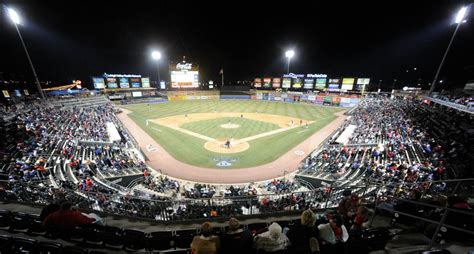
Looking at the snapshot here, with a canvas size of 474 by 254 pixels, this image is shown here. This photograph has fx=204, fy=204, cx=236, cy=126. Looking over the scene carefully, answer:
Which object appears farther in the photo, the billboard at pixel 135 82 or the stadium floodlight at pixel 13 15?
the billboard at pixel 135 82

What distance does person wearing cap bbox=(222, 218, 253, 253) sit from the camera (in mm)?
3900

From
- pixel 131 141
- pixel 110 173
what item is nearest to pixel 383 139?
pixel 110 173

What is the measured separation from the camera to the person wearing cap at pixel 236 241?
390cm

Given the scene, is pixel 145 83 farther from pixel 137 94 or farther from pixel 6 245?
pixel 6 245

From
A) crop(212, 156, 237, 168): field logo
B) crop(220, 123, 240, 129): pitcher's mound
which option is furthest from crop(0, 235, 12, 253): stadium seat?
crop(220, 123, 240, 129): pitcher's mound

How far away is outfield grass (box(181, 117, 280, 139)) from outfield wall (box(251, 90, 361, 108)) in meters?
31.3

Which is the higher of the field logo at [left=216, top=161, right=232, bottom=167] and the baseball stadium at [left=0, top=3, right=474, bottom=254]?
the baseball stadium at [left=0, top=3, right=474, bottom=254]

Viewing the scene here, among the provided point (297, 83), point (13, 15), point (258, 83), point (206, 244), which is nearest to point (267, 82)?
point (258, 83)

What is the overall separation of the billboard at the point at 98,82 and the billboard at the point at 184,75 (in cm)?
2055

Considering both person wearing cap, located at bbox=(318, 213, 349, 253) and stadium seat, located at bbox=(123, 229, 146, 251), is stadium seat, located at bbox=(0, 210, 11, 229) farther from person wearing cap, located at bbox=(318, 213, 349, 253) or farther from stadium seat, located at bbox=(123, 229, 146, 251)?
person wearing cap, located at bbox=(318, 213, 349, 253)

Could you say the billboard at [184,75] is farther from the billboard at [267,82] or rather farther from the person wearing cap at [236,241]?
the person wearing cap at [236,241]

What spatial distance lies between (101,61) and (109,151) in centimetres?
5763

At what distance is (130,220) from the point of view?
24.1 feet

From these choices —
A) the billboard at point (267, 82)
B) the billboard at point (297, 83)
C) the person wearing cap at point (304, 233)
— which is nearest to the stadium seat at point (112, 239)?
the person wearing cap at point (304, 233)
